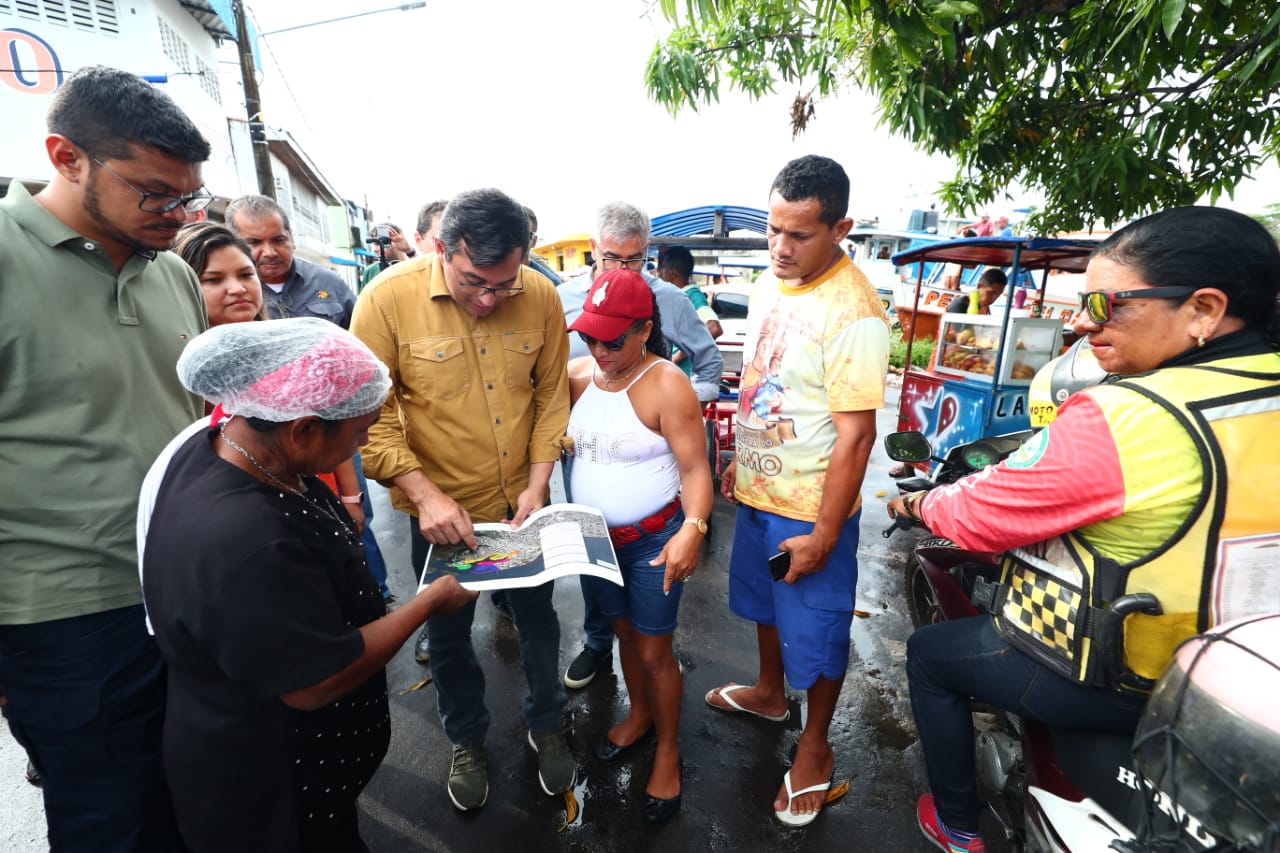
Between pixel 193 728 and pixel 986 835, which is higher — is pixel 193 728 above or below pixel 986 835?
above

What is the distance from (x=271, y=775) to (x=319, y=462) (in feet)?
2.27

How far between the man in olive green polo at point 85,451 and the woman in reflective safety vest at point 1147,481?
7.27 feet

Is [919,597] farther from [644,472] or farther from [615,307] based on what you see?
[615,307]

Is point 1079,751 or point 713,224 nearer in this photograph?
point 1079,751

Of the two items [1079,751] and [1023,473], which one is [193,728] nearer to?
[1023,473]

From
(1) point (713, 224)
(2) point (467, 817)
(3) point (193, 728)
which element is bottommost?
(2) point (467, 817)

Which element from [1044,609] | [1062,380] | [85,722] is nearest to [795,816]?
[1044,609]

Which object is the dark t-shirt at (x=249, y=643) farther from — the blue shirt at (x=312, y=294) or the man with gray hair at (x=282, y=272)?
the blue shirt at (x=312, y=294)

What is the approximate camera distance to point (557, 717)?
Answer: 96.3 inches

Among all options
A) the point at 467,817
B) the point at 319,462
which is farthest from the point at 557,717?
the point at 319,462

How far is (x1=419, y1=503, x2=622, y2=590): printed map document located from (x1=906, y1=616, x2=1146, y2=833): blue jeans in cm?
101

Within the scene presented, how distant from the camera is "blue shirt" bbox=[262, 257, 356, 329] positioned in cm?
355

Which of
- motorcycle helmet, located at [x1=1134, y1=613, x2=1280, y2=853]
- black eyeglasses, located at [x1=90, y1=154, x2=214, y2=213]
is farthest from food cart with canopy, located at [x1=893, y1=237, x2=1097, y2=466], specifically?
black eyeglasses, located at [x1=90, y1=154, x2=214, y2=213]

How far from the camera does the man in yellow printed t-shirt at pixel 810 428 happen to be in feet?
6.42
